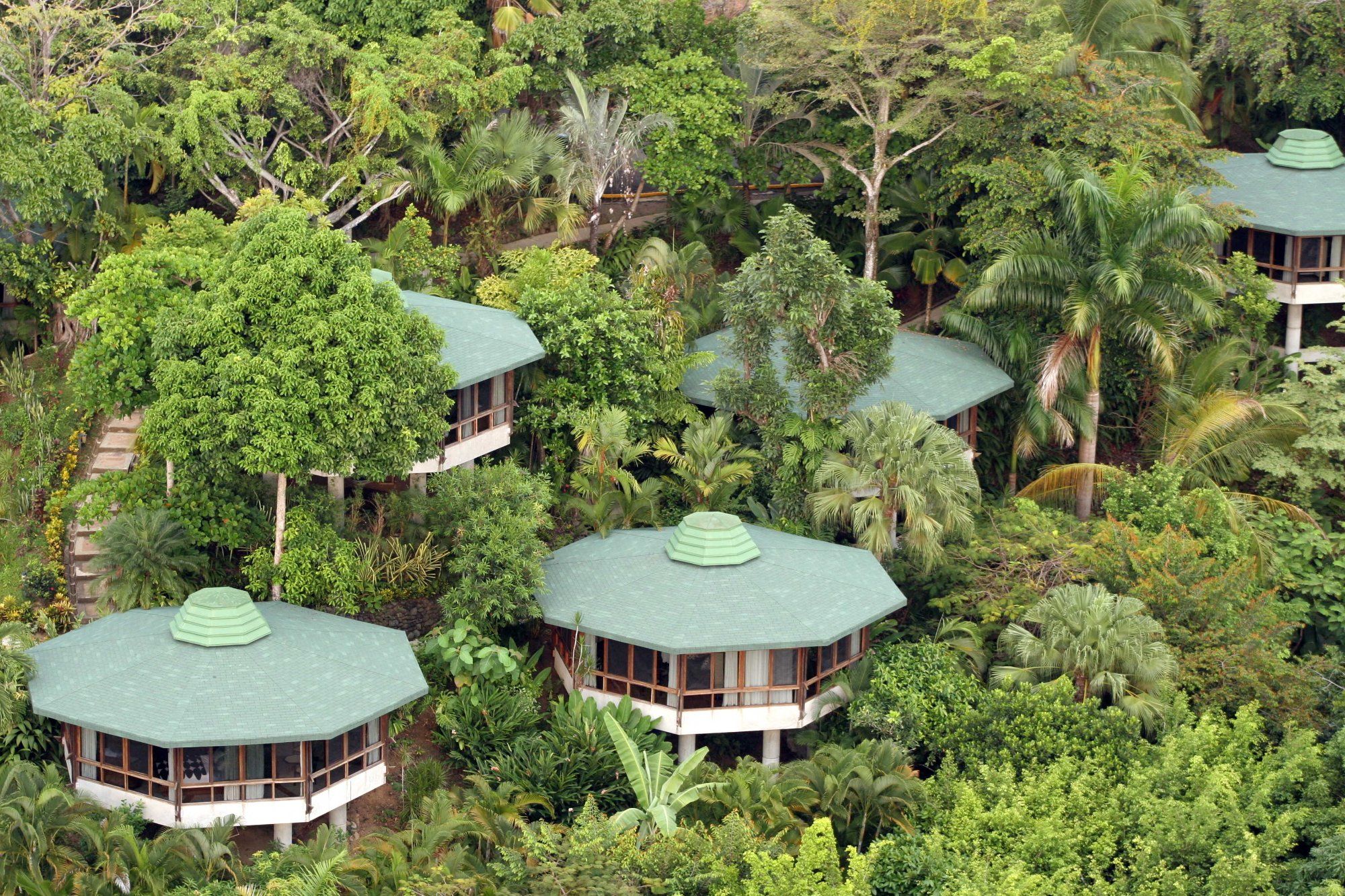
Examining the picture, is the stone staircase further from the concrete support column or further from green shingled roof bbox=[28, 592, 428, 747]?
the concrete support column

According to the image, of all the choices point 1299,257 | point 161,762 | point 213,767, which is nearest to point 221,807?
point 213,767

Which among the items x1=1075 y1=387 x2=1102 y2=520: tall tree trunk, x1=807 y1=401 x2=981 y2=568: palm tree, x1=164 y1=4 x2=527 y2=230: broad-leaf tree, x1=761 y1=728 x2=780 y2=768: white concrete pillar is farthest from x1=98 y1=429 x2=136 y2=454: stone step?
x1=1075 y1=387 x2=1102 y2=520: tall tree trunk

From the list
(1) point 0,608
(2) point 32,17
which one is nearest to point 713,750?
(1) point 0,608

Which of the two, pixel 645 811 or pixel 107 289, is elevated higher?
pixel 107 289

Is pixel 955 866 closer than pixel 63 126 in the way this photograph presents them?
Yes

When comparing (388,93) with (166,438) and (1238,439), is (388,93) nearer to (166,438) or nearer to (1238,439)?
(166,438)

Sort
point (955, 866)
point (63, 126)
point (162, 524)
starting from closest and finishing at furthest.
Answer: point (955, 866), point (162, 524), point (63, 126)
